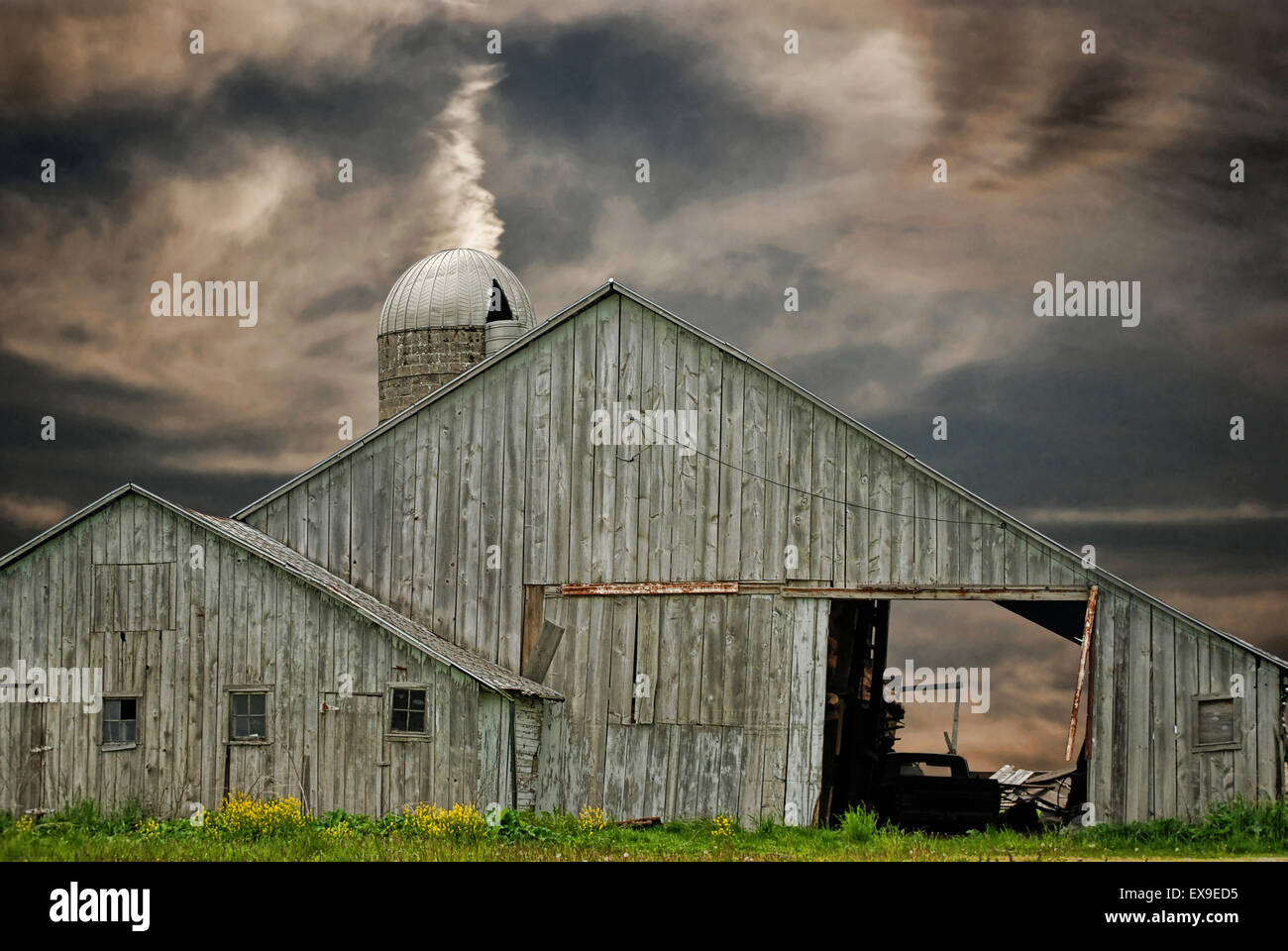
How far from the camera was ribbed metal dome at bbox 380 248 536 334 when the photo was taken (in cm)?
3531

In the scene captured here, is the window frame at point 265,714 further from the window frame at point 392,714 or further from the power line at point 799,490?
the power line at point 799,490

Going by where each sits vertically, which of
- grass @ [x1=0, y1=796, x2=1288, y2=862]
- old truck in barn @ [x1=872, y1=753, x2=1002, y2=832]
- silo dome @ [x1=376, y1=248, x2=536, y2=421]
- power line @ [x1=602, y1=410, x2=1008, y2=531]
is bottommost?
old truck in barn @ [x1=872, y1=753, x2=1002, y2=832]

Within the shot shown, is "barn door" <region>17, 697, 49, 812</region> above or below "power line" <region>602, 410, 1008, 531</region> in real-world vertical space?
below

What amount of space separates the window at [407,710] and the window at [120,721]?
14.9 ft

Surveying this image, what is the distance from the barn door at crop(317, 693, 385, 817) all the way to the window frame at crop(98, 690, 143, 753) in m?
3.18

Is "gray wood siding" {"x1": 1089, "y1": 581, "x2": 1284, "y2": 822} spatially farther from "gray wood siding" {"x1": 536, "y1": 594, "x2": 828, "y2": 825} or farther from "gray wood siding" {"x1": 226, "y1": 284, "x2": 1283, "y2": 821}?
"gray wood siding" {"x1": 536, "y1": 594, "x2": 828, "y2": 825}

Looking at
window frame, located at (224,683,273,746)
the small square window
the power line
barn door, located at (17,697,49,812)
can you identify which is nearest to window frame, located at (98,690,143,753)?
barn door, located at (17,697,49,812)

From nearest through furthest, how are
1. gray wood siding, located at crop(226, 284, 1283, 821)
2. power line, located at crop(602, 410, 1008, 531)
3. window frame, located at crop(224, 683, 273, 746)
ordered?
gray wood siding, located at crop(226, 284, 1283, 821) < power line, located at crop(602, 410, 1008, 531) < window frame, located at crop(224, 683, 273, 746)

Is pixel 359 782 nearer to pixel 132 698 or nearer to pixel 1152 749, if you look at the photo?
pixel 132 698

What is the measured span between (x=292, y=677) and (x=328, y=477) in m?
4.35

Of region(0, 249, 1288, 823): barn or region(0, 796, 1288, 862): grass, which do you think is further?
region(0, 249, 1288, 823): barn

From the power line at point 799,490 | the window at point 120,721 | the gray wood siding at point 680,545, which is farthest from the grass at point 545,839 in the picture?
the power line at point 799,490

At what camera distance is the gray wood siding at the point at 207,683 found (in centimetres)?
2159
